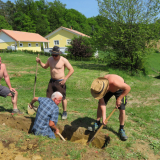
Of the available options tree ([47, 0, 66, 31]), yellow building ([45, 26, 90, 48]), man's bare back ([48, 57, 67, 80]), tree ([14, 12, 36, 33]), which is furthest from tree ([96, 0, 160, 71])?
tree ([47, 0, 66, 31])

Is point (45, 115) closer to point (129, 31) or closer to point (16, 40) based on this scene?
point (129, 31)

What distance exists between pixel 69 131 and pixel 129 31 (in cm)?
1056

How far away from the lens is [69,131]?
4.92m

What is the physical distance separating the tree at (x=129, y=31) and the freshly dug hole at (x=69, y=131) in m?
9.77

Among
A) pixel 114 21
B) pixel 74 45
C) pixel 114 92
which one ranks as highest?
pixel 114 21

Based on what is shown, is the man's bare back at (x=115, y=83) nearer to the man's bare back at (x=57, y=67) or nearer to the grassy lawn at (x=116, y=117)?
the grassy lawn at (x=116, y=117)

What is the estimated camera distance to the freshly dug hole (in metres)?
4.45

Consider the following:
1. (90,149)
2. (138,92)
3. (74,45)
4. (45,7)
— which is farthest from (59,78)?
(45,7)

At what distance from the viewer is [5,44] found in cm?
3241

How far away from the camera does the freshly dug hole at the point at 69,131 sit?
445 centimetres

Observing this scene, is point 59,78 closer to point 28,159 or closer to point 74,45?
point 28,159

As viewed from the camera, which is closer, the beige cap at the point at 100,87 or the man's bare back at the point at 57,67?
the beige cap at the point at 100,87

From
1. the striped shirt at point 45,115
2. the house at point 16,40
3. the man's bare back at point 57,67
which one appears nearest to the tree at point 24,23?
the house at point 16,40

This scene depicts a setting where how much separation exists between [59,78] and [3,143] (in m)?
2.26
